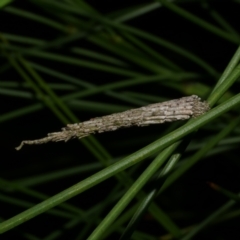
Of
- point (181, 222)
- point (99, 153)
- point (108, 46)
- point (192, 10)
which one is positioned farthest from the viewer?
point (181, 222)

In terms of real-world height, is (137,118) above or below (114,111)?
below

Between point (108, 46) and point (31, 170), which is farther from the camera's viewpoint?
point (31, 170)

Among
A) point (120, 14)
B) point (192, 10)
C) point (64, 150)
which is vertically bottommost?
point (64, 150)

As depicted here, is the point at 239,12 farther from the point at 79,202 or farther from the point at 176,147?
the point at 176,147

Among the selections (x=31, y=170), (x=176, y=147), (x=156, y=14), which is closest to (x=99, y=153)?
(x=176, y=147)

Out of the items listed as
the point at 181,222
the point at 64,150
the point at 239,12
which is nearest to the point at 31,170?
the point at 64,150

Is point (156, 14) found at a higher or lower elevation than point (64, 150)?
higher

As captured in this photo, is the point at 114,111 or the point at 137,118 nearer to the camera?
the point at 137,118

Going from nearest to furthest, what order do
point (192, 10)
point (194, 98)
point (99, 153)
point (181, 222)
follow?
point (194, 98), point (99, 153), point (192, 10), point (181, 222)
